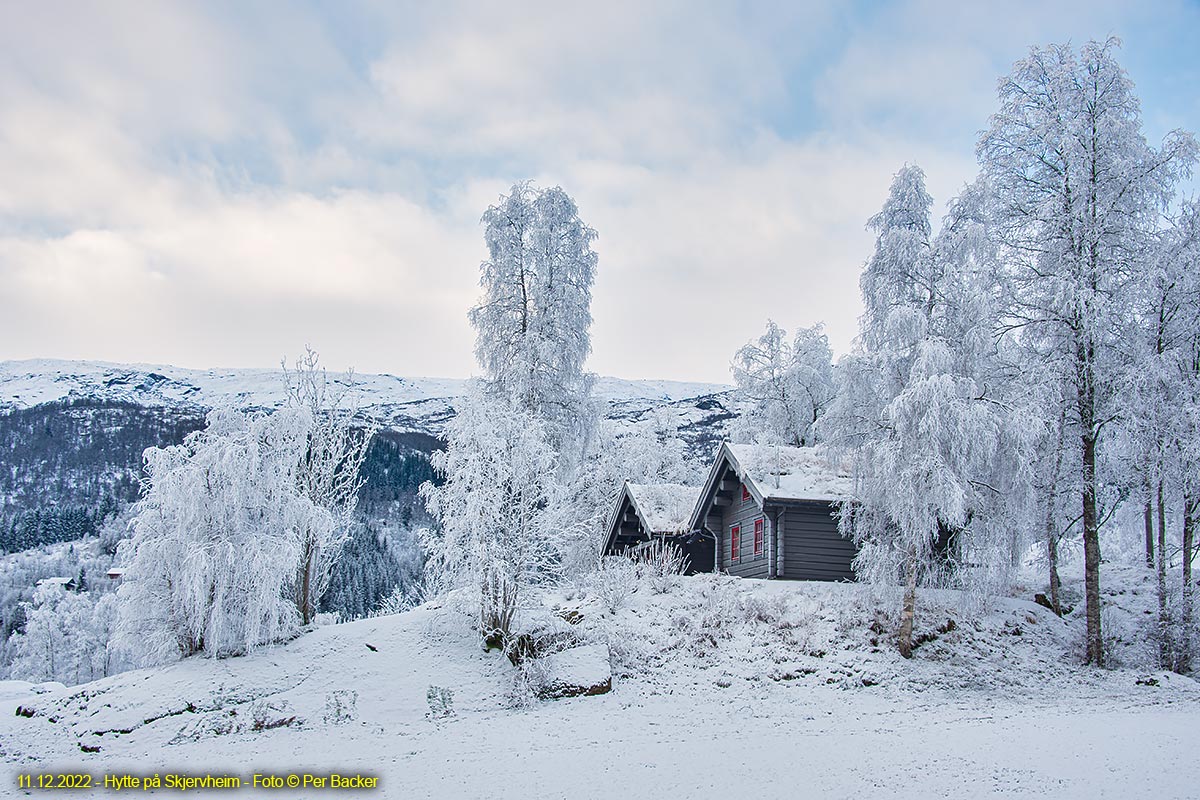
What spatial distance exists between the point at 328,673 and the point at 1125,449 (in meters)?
18.2

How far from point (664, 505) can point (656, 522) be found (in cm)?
146

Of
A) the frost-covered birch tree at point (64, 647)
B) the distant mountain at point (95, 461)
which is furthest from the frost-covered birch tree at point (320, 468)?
the distant mountain at point (95, 461)

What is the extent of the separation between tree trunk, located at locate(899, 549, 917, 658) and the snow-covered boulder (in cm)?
660

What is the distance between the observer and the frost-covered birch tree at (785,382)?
1379 inches

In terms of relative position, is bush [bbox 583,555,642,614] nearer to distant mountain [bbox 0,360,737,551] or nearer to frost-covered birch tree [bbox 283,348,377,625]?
frost-covered birch tree [bbox 283,348,377,625]

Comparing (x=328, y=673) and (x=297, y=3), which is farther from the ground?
(x=297, y=3)

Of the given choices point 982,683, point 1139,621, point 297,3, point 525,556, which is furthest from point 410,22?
point 1139,621

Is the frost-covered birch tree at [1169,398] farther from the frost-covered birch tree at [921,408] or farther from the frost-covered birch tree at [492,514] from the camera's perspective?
the frost-covered birch tree at [492,514]

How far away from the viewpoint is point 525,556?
17.7 metres

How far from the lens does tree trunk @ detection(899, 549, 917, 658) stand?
17.2 m

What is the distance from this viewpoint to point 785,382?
3541cm

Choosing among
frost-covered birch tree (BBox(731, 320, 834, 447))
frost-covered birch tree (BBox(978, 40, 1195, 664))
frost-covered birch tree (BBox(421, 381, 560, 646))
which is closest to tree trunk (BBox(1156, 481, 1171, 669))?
frost-covered birch tree (BBox(978, 40, 1195, 664))

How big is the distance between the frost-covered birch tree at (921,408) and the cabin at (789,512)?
8.12ft

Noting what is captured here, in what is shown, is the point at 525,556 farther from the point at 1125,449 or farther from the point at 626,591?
the point at 1125,449
